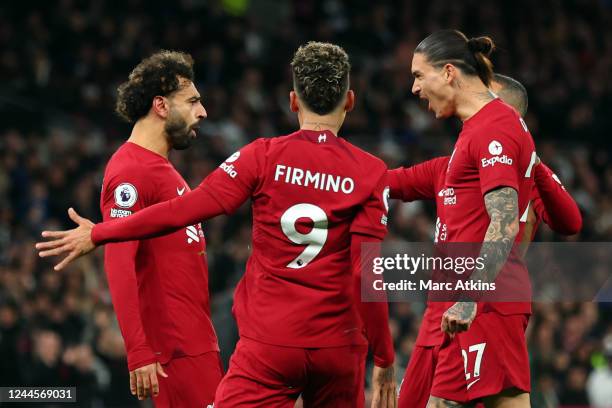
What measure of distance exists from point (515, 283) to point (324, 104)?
46.5 inches

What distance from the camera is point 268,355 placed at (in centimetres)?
440

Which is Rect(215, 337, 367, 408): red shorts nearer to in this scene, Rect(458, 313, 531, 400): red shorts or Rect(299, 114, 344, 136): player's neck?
Rect(458, 313, 531, 400): red shorts

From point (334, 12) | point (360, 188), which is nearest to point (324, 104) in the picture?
point (360, 188)

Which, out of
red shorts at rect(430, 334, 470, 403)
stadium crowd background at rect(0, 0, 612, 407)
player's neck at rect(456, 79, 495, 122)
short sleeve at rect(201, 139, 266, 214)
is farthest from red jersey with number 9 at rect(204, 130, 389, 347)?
stadium crowd background at rect(0, 0, 612, 407)

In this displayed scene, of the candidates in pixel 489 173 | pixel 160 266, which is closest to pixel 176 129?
pixel 160 266

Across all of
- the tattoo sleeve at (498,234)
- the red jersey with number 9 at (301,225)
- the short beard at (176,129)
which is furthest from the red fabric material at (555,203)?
the short beard at (176,129)

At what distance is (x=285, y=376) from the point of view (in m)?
4.41

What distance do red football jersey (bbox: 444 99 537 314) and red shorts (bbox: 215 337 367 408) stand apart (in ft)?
2.39

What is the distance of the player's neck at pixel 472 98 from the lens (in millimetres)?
4895

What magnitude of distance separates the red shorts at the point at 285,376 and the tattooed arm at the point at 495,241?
48 centimetres

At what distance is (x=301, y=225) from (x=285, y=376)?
0.62 m

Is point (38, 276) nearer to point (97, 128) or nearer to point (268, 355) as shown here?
point (97, 128)

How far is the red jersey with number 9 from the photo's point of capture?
14.5ft

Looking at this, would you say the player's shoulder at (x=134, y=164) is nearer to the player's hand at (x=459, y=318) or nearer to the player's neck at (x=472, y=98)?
the player's neck at (x=472, y=98)
